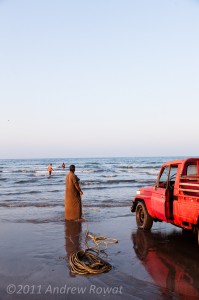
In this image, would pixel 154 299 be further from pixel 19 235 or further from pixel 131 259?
pixel 19 235

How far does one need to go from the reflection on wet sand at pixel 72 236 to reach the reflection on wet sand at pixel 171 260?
133 cm

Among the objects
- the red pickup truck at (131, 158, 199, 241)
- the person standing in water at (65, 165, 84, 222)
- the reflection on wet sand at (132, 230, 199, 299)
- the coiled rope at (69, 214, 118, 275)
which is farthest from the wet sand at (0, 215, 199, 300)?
the person standing in water at (65, 165, 84, 222)

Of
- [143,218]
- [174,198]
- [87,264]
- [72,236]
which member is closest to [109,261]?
[87,264]

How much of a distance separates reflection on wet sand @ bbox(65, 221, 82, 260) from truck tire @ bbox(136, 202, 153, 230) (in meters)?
1.69

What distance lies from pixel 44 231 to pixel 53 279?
415cm

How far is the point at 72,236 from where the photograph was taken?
351 inches

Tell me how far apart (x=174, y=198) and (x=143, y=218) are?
7.58ft

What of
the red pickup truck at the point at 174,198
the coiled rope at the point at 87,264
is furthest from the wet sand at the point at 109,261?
the red pickup truck at the point at 174,198

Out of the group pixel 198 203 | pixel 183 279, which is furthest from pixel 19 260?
pixel 198 203

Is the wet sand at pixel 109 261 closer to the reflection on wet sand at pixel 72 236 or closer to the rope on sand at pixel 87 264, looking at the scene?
the reflection on wet sand at pixel 72 236

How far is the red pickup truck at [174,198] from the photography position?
23.2ft

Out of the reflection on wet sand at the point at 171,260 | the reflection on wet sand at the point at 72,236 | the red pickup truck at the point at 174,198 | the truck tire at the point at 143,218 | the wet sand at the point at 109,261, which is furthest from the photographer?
the truck tire at the point at 143,218

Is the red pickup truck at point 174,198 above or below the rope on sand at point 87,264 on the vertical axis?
above

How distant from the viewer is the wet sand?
509 centimetres
